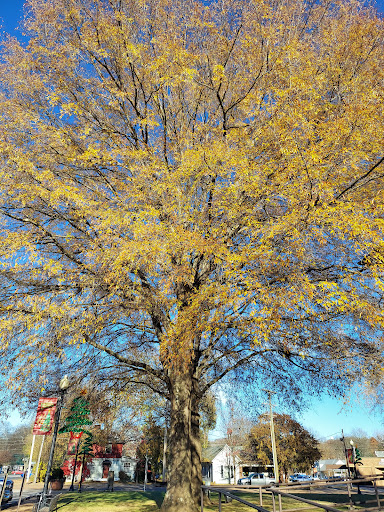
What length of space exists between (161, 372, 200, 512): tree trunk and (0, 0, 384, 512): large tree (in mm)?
50

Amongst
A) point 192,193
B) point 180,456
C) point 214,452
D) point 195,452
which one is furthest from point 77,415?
point 214,452

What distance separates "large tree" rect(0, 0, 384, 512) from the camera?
7.73 m

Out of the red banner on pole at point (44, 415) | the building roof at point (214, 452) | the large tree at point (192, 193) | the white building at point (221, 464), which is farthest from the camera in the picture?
the building roof at point (214, 452)

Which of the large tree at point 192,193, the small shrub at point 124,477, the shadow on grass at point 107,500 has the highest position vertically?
the large tree at point 192,193

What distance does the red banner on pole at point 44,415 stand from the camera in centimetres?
1076

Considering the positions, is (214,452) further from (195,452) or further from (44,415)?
(44,415)

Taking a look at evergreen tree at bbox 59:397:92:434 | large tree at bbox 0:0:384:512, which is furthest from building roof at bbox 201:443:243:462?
large tree at bbox 0:0:384:512

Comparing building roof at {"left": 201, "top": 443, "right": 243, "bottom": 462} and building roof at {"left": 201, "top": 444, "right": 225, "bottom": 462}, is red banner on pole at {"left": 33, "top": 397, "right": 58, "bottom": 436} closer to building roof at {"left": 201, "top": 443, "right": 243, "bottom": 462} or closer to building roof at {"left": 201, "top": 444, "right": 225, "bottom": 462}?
building roof at {"left": 201, "top": 444, "right": 225, "bottom": 462}

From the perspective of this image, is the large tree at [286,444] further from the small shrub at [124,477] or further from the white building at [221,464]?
the small shrub at [124,477]

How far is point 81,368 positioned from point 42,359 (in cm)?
332

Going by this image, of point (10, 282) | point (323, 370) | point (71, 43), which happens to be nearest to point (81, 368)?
point (10, 282)

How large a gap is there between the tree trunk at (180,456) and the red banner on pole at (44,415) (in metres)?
3.93

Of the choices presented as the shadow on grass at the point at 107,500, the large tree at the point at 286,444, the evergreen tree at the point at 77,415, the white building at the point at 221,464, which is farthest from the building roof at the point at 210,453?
the evergreen tree at the point at 77,415

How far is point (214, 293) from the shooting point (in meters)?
7.87
